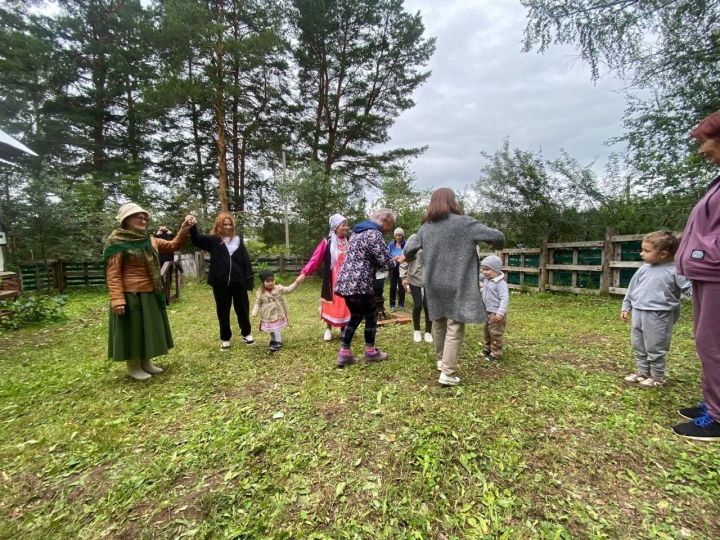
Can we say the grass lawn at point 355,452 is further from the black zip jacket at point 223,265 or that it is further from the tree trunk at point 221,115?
the tree trunk at point 221,115

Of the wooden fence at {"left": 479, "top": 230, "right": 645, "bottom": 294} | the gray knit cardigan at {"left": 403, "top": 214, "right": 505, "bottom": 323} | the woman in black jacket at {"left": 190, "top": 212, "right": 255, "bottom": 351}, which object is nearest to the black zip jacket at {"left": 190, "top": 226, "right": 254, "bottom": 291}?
the woman in black jacket at {"left": 190, "top": 212, "right": 255, "bottom": 351}

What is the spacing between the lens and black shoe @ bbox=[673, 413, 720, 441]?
2291 millimetres

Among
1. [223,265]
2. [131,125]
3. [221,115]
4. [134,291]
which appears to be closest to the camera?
[134,291]

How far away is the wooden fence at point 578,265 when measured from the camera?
7.59 metres

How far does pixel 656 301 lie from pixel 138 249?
501cm

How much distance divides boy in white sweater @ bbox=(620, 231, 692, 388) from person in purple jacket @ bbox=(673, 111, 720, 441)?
0.60 metres

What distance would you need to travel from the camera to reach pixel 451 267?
10.1 feet

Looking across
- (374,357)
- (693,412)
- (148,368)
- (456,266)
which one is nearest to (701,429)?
(693,412)

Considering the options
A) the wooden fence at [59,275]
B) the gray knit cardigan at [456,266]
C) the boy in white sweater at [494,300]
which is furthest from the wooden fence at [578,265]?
the wooden fence at [59,275]

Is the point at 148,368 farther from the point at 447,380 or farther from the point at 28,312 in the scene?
the point at 28,312

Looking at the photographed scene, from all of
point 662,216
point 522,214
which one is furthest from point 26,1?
point 662,216

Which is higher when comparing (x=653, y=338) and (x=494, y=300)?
(x=494, y=300)

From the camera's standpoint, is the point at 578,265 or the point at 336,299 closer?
the point at 336,299

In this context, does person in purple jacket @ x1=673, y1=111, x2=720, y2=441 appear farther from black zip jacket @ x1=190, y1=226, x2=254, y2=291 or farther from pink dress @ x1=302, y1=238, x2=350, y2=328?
black zip jacket @ x1=190, y1=226, x2=254, y2=291
